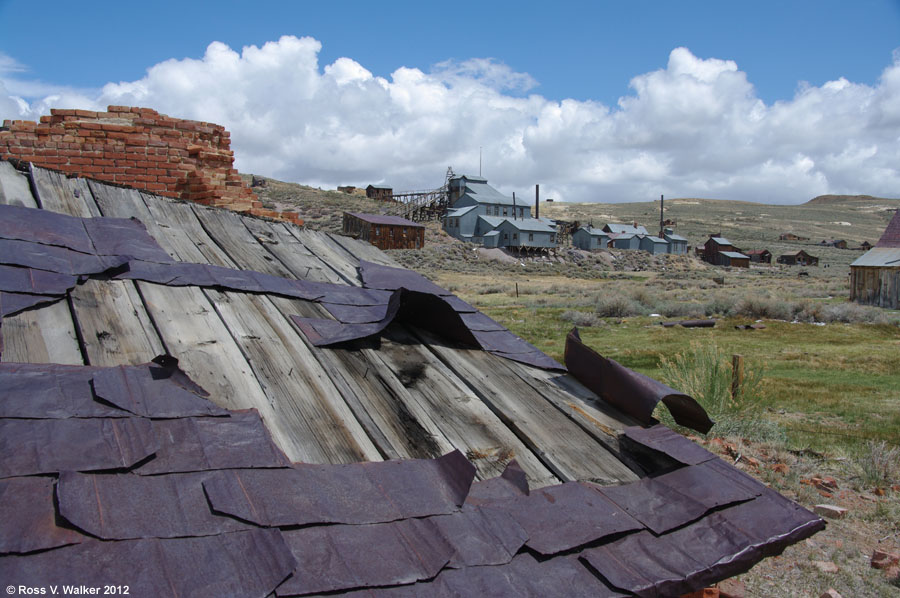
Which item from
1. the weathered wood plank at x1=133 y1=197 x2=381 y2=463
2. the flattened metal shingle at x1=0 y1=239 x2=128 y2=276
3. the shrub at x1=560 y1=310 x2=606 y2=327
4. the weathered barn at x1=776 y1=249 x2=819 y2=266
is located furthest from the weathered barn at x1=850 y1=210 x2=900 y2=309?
the weathered barn at x1=776 y1=249 x2=819 y2=266

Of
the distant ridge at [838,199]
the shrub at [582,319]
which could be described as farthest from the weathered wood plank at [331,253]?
the distant ridge at [838,199]

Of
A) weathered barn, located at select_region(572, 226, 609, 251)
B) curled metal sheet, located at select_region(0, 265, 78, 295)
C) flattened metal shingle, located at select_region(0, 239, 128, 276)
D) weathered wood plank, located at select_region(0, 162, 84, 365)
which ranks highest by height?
flattened metal shingle, located at select_region(0, 239, 128, 276)

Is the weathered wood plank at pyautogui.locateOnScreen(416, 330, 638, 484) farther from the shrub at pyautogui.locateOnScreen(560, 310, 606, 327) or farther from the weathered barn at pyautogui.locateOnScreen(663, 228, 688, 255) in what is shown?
the weathered barn at pyautogui.locateOnScreen(663, 228, 688, 255)

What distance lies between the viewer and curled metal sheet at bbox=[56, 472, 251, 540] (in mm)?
1405

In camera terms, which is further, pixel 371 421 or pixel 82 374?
pixel 371 421

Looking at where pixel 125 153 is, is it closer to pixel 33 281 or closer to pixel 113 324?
pixel 33 281

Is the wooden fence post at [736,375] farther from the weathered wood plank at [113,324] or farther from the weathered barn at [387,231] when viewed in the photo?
the weathered barn at [387,231]

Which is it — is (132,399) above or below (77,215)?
below

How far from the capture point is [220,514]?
1547 mm

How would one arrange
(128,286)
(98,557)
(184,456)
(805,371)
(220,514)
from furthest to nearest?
1. (805,371)
2. (128,286)
3. (184,456)
4. (220,514)
5. (98,557)

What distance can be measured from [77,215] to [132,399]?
2428 millimetres

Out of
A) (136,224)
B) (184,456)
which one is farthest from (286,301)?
(184,456)

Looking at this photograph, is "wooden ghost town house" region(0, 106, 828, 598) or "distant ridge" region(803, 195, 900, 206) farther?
"distant ridge" region(803, 195, 900, 206)

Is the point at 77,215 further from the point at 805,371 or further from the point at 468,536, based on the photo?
the point at 805,371
